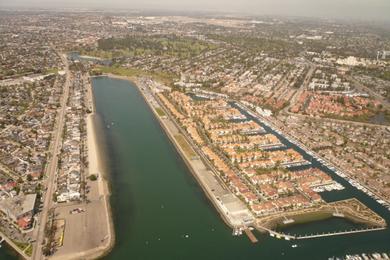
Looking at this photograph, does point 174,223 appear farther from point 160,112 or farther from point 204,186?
point 160,112

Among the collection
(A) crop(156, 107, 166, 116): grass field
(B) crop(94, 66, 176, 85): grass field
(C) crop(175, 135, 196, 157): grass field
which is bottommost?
(B) crop(94, 66, 176, 85): grass field

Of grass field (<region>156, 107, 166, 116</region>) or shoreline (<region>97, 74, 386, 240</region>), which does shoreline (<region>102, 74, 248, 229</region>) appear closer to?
shoreline (<region>97, 74, 386, 240</region>)

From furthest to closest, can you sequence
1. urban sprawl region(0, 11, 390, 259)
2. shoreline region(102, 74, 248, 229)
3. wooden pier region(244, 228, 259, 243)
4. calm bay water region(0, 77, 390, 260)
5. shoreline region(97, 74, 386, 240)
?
shoreline region(102, 74, 248, 229), urban sprawl region(0, 11, 390, 259), shoreline region(97, 74, 386, 240), wooden pier region(244, 228, 259, 243), calm bay water region(0, 77, 390, 260)

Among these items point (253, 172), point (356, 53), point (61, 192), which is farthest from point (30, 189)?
point (356, 53)

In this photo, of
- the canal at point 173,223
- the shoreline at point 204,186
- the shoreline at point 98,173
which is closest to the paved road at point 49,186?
the shoreline at point 98,173

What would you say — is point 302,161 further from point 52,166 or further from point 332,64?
point 332,64

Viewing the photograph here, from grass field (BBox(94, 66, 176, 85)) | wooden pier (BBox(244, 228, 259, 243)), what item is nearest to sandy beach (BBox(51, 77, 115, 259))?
wooden pier (BBox(244, 228, 259, 243))

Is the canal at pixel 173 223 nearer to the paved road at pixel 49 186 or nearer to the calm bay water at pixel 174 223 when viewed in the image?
the calm bay water at pixel 174 223

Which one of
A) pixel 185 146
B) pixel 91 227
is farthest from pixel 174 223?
pixel 185 146

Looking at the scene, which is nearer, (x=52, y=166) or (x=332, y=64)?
(x=52, y=166)
